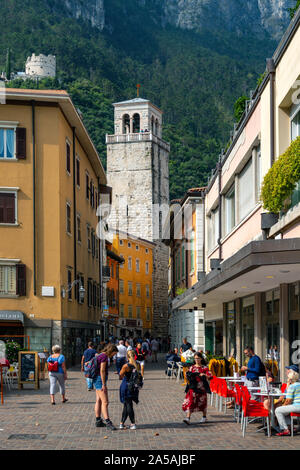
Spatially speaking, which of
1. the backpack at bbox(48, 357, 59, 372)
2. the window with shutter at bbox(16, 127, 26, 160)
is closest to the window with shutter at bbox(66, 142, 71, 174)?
the window with shutter at bbox(16, 127, 26, 160)

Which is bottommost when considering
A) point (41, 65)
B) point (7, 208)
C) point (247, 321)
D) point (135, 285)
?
point (247, 321)

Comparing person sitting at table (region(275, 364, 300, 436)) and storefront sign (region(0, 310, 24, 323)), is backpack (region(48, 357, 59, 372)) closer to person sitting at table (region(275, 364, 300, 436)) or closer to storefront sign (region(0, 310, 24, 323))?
person sitting at table (region(275, 364, 300, 436))

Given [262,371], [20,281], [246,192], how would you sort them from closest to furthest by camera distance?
1. [262,371]
2. [246,192]
3. [20,281]

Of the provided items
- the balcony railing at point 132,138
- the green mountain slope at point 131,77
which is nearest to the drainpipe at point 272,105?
the balcony railing at point 132,138

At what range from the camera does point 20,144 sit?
33156 mm

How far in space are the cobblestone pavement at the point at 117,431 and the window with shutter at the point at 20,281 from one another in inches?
475

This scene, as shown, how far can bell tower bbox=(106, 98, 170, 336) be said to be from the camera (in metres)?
91.2

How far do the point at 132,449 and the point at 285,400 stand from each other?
3381 mm

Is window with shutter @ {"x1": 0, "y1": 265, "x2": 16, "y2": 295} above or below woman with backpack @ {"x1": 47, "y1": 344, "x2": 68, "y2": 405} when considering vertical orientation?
above

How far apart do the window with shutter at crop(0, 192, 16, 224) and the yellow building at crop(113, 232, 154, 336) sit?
4487cm

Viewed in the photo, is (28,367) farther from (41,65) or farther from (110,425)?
(41,65)

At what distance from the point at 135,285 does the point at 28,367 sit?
197ft

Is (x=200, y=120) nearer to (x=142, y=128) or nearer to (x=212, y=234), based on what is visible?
(x=142, y=128)

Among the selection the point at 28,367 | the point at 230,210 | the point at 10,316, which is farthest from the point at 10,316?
the point at 230,210
